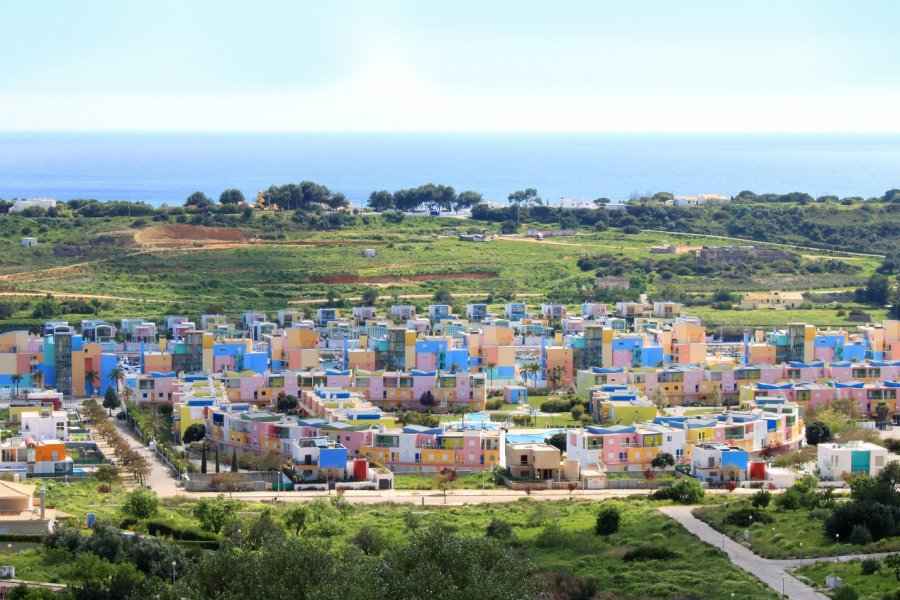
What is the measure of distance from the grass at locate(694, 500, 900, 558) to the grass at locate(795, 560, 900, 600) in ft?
2.56

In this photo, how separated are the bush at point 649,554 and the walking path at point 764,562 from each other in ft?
2.95

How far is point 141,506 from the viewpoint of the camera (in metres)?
26.7

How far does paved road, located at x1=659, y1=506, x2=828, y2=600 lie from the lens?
75.1 feet

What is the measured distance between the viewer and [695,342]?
45438mm

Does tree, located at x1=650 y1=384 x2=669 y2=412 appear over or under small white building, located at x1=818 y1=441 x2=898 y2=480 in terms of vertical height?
under

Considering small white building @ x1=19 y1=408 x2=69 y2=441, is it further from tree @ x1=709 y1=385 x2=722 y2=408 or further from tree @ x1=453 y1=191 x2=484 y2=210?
tree @ x1=453 y1=191 x2=484 y2=210

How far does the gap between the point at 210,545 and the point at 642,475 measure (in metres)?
10.2

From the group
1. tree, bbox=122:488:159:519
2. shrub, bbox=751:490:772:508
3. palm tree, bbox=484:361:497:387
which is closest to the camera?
tree, bbox=122:488:159:519

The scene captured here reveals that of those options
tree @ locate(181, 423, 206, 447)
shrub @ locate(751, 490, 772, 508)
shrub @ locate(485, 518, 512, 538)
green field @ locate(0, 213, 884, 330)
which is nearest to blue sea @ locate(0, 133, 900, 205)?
green field @ locate(0, 213, 884, 330)

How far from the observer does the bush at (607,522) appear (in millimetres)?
26828

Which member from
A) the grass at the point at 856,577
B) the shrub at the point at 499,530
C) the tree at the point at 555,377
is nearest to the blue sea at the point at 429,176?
the tree at the point at 555,377

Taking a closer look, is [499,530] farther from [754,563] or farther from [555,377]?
[555,377]

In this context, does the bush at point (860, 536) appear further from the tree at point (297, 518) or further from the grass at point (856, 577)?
the tree at point (297, 518)

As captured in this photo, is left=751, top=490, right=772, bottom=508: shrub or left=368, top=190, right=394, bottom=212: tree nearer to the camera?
left=751, top=490, right=772, bottom=508: shrub
